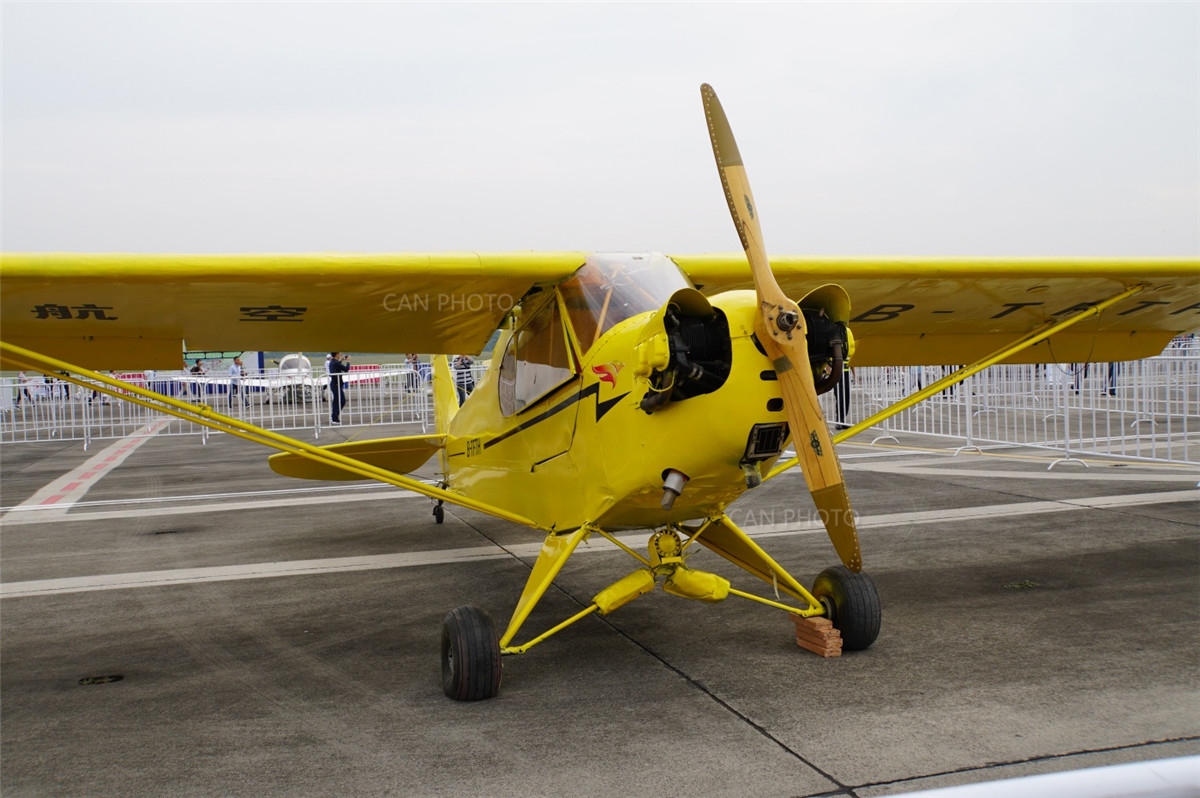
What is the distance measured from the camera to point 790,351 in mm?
3637

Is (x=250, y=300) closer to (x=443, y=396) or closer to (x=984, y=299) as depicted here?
(x=443, y=396)

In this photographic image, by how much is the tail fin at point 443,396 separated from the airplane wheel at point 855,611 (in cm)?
472

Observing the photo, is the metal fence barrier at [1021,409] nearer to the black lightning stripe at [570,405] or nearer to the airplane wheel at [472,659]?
the black lightning stripe at [570,405]

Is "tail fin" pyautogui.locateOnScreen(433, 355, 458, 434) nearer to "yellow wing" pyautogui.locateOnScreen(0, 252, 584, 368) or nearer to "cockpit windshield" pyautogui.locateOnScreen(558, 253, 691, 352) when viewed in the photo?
"yellow wing" pyautogui.locateOnScreen(0, 252, 584, 368)

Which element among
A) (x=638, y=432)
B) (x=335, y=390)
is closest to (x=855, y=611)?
(x=638, y=432)

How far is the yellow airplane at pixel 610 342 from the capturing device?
150 inches

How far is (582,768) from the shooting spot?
3502mm

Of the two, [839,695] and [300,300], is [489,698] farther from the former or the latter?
[300,300]

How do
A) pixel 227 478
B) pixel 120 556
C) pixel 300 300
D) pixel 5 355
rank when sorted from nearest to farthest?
pixel 5 355
pixel 300 300
pixel 120 556
pixel 227 478

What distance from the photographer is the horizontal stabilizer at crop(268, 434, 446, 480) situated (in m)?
7.46

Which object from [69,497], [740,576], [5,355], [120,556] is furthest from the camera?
[69,497]

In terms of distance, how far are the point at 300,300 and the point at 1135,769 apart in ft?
16.4

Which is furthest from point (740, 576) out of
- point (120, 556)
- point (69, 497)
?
point (69, 497)

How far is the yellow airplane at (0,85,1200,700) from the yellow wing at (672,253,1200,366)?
0.09 ft
